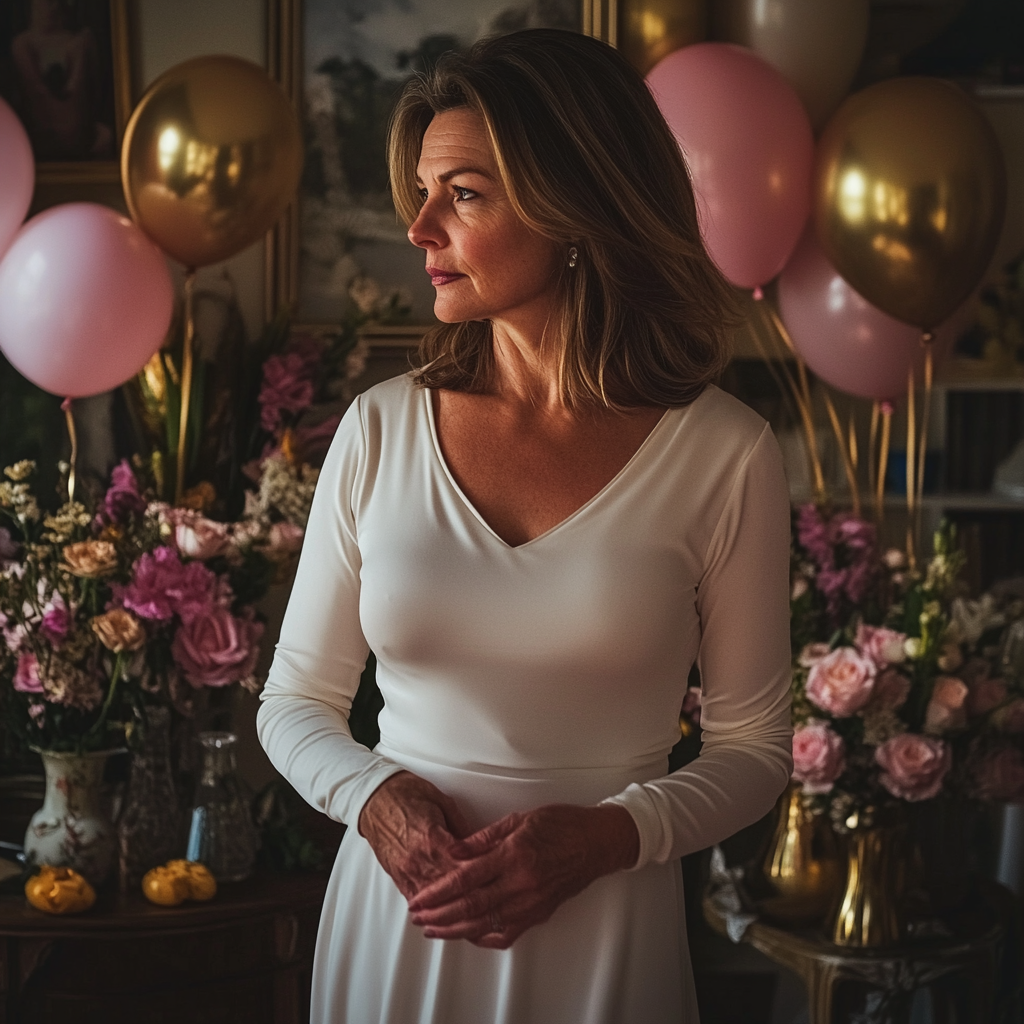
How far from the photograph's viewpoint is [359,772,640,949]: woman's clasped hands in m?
1.16

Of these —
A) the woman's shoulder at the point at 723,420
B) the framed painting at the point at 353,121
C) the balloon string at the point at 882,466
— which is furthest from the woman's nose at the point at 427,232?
the balloon string at the point at 882,466

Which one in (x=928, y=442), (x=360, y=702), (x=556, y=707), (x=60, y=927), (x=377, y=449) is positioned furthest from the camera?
(x=928, y=442)

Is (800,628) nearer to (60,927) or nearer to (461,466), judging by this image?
(461,466)

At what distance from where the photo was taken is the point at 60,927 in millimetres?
1967

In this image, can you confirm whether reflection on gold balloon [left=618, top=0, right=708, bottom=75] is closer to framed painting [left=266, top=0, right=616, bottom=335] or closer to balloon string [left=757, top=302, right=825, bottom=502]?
framed painting [left=266, top=0, right=616, bottom=335]

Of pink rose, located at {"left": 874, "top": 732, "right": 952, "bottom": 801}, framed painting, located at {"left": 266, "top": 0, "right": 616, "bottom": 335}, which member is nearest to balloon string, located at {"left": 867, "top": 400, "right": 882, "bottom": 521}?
pink rose, located at {"left": 874, "top": 732, "right": 952, "bottom": 801}

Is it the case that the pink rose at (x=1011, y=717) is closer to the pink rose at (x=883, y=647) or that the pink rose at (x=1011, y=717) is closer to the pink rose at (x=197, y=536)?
the pink rose at (x=883, y=647)

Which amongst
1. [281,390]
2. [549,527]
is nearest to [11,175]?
[281,390]

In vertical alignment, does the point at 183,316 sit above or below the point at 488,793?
above

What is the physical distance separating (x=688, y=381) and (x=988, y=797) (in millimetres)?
1144

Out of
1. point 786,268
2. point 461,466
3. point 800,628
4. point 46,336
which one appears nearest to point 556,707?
point 461,466

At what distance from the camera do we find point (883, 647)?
2078mm

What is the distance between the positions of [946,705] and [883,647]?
0.14 meters

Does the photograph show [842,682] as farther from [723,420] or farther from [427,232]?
[427,232]
